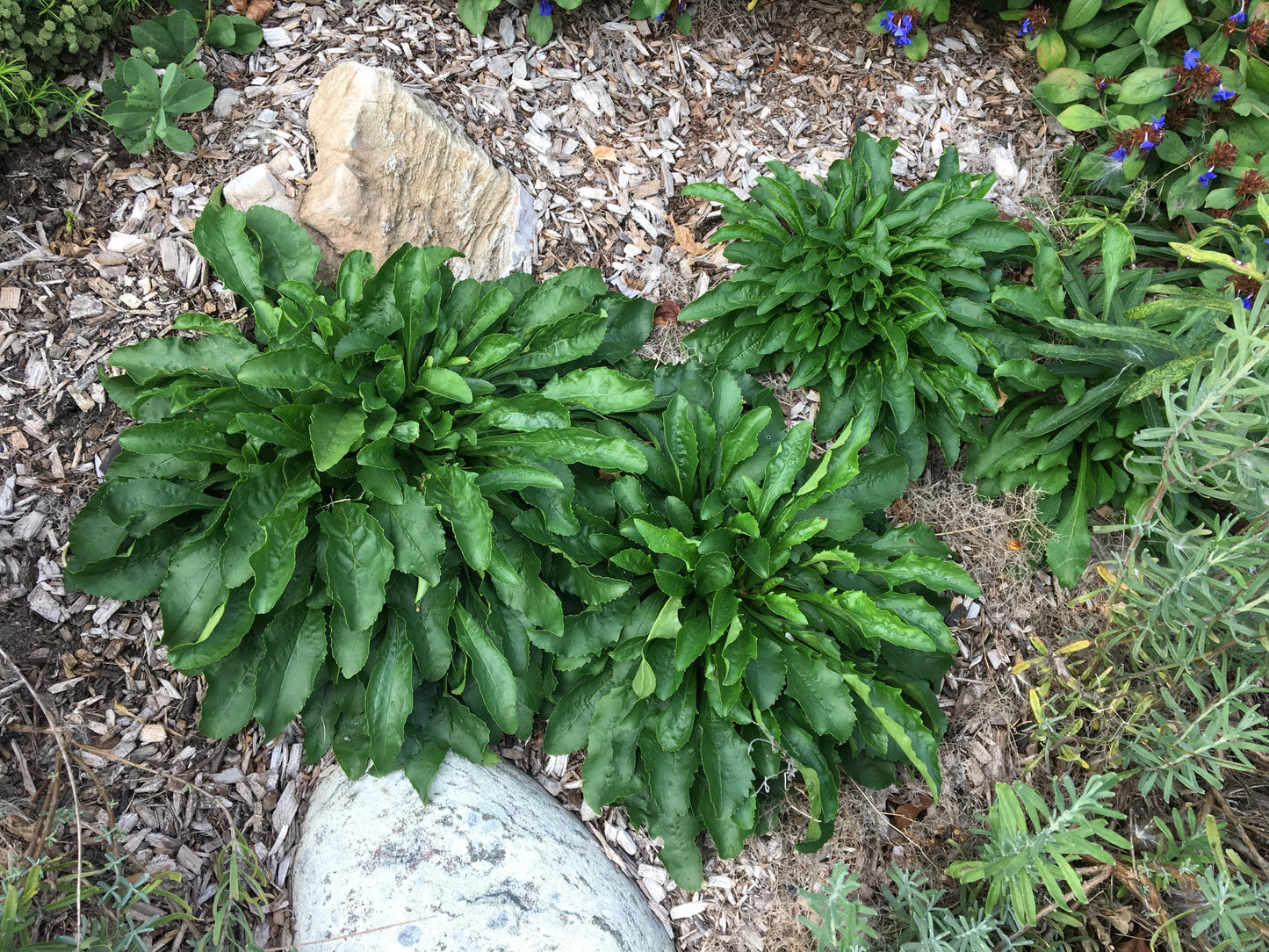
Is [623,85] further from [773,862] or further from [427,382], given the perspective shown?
[773,862]

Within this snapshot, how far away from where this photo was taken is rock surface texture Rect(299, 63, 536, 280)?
3076 millimetres

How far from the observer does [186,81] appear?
3.08m

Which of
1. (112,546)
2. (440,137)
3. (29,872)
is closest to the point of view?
(29,872)

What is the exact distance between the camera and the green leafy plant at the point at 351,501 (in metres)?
2.35

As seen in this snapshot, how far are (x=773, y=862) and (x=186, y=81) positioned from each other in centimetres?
351

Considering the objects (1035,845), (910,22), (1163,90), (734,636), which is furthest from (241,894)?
(1163,90)

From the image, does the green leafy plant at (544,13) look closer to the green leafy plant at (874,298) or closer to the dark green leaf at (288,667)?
the green leafy plant at (874,298)

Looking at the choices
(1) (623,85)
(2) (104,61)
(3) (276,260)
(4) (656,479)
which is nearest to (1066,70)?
(1) (623,85)

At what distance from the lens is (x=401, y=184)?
320 centimetres

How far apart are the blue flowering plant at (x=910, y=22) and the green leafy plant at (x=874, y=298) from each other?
85 centimetres

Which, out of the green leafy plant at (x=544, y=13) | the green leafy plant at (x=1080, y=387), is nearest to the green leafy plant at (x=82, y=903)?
the green leafy plant at (x=1080, y=387)

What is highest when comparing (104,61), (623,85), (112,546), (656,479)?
(623,85)

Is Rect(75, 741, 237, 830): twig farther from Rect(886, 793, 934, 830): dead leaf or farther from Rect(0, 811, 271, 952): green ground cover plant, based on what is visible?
Rect(886, 793, 934, 830): dead leaf

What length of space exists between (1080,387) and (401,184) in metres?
2.66
